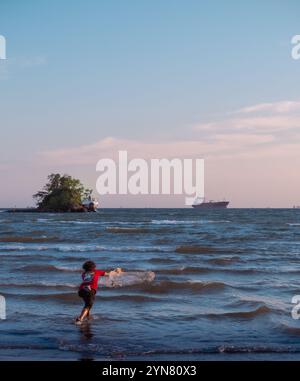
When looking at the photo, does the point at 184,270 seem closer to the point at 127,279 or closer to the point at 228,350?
the point at 127,279

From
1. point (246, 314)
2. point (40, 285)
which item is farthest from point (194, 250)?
point (246, 314)

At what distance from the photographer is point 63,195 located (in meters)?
126

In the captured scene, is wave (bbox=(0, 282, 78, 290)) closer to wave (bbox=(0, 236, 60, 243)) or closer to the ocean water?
the ocean water

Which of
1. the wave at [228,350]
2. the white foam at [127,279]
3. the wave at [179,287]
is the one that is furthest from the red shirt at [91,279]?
the white foam at [127,279]

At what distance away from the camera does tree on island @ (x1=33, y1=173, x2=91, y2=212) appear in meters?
126

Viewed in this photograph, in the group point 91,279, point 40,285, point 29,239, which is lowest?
point 40,285

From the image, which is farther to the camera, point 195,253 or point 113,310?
point 195,253

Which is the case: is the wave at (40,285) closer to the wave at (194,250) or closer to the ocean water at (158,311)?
the ocean water at (158,311)

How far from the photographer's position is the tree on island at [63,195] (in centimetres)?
12550

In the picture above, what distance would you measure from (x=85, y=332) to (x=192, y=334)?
6.35 feet

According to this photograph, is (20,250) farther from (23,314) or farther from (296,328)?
(296,328)

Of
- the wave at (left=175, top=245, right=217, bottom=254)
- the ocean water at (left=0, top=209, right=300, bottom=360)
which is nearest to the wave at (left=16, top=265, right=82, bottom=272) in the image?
the ocean water at (left=0, top=209, right=300, bottom=360)

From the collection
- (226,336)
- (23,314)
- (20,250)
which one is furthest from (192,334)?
(20,250)
